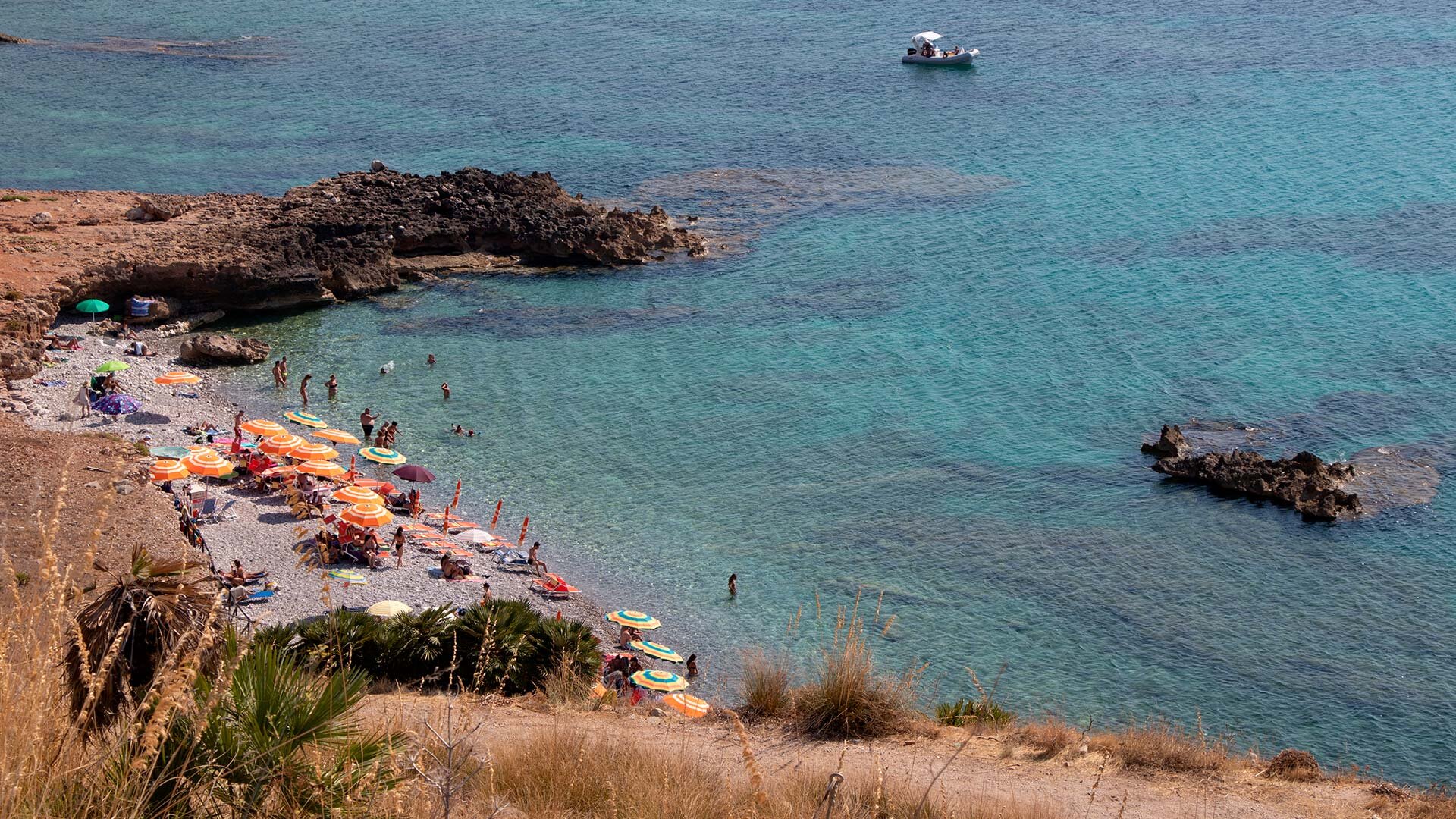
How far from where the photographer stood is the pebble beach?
80.5ft

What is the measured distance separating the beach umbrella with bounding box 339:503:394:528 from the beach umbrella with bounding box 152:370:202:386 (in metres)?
10.1

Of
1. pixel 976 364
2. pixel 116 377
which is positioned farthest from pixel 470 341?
pixel 976 364

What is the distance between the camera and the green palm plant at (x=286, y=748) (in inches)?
261

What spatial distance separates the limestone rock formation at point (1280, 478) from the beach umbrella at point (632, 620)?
15.3 meters

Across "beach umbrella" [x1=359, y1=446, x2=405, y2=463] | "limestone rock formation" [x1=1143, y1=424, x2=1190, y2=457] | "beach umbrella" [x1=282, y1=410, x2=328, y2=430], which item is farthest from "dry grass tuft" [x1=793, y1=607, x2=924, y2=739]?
"limestone rock formation" [x1=1143, y1=424, x2=1190, y2=457]

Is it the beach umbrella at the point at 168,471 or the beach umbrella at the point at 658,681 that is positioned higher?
the beach umbrella at the point at 168,471

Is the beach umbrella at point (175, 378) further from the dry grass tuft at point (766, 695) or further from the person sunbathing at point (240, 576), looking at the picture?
the dry grass tuft at point (766, 695)

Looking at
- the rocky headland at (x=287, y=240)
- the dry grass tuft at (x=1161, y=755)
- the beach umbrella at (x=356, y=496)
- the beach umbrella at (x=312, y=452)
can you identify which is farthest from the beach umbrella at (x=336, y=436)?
the dry grass tuft at (x=1161, y=755)

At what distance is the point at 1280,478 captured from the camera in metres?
31.2

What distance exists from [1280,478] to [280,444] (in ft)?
81.0

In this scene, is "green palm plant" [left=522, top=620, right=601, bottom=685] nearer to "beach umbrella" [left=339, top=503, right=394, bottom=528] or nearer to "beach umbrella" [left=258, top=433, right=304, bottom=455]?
"beach umbrella" [left=339, top=503, right=394, bottom=528]

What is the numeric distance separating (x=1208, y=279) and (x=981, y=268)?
8508 millimetres

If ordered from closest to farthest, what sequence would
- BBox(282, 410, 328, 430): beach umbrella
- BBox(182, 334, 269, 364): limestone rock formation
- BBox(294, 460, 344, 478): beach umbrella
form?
BBox(294, 460, 344, 478): beach umbrella → BBox(282, 410, 328, 430): beach umbrella → BBox(182, 334, 269, 364): limestone rock formation

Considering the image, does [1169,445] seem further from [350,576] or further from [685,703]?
[350,576]
